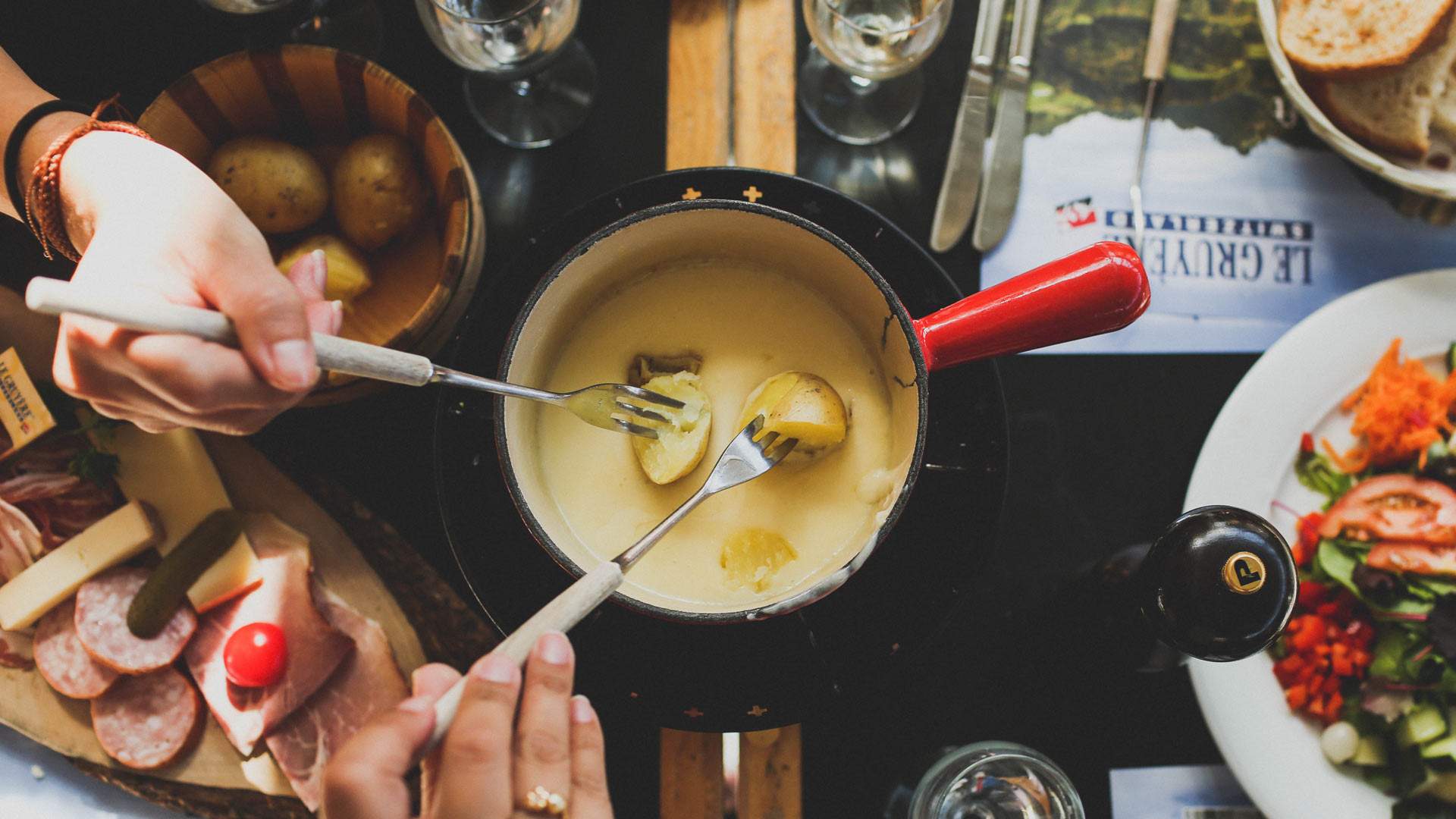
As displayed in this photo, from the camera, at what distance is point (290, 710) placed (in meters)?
1.06

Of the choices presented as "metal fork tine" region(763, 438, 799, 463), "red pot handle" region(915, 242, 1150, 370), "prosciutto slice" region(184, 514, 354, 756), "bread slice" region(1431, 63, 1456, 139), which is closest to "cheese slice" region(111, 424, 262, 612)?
"prosciutto slice" region(184, 514, 354, 756)

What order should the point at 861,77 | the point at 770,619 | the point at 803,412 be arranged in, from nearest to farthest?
the point at 803,412, the point at 770,619, the point at 861,77

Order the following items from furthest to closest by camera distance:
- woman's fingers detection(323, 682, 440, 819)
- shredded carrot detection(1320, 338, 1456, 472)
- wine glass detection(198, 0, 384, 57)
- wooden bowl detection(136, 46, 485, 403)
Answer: wine glass detection(198, 0, 384, 57), shredded carrot detection(1320, 338, 1456, 472), wooden bowl detection(136, 46, 485, 403), woman's fingers detection(323, 682, 440, 819)

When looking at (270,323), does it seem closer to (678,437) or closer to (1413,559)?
(678,437)

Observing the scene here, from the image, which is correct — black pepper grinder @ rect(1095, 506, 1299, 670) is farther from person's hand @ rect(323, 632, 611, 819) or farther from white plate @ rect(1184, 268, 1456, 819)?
person's hand @ rect(323, 632, 611, 819)

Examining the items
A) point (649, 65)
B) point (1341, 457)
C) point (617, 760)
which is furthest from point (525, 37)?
point (1341, 457)

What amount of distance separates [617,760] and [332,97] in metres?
0.90

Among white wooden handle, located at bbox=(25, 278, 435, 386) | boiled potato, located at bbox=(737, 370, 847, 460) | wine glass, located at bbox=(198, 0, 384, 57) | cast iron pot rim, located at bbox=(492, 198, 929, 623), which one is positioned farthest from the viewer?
wine glass, located at bbox=(198, 0, 384, 57)

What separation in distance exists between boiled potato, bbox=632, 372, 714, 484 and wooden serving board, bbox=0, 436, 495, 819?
35 cm

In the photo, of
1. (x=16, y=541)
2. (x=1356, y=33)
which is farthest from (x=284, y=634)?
(x=1356, y=33)

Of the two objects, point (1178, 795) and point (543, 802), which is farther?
point (1178, 795)

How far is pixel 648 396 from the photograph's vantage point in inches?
35.6

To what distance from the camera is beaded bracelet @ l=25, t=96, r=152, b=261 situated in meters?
0.84

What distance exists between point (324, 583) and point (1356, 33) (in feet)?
4.89
